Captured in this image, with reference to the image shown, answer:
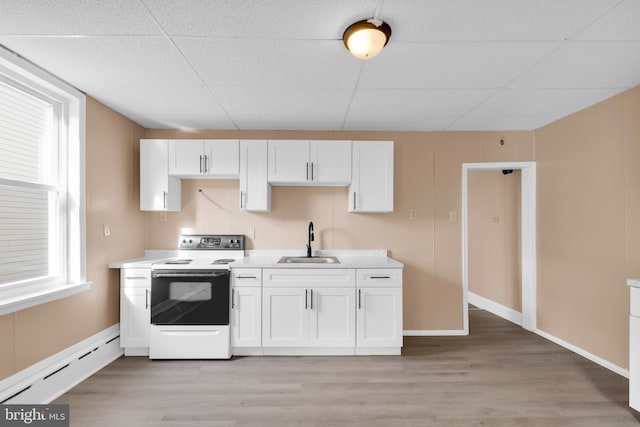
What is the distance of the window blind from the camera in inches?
84.5

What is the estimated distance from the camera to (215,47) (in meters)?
1.99

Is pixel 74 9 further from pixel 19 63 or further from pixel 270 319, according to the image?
pixel 270 319

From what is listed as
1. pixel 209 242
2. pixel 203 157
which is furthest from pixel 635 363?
pixel 203 157

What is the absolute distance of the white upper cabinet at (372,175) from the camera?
3.43m

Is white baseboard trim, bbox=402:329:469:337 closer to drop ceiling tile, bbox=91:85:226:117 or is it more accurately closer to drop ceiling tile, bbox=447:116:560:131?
drop ceiling tile, bbox=447:116:560:131

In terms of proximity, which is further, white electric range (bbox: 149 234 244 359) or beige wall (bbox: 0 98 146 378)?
white electric range (bbox: 149 234 244 359)

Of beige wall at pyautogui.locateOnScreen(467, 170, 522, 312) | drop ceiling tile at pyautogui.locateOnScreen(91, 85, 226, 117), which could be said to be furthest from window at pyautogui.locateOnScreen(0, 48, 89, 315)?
beige wall at pyautogui.locateOnScreen(467, 170, 522, 312)

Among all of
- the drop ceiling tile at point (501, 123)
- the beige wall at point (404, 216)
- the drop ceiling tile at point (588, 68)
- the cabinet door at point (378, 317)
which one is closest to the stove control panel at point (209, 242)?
the beige wall at point (404, 216)

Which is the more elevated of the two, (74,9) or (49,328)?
(74,9)

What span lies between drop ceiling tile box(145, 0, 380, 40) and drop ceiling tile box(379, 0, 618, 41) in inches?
8.9

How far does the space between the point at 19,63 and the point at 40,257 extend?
1378 mm

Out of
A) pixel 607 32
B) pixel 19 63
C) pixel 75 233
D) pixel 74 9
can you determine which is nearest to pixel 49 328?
pixel 75 233

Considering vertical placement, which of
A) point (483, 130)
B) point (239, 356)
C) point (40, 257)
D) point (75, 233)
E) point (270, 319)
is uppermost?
point (483, 130)

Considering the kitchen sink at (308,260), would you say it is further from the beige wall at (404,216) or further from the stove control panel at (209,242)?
the stove control panel at (209,242)
